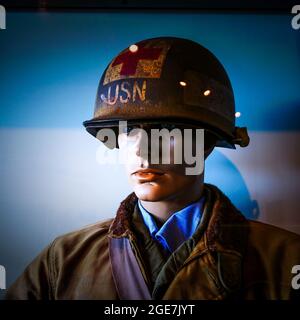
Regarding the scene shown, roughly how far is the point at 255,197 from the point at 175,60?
542mm

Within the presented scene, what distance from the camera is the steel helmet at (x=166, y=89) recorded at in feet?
3.95

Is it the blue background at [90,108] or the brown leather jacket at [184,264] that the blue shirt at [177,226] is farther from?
the blue background at [90,108]

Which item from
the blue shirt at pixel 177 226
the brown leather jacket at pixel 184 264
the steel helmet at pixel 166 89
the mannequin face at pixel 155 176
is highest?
the steel helmet at pixel 166 89

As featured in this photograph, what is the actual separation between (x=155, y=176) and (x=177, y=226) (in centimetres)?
18

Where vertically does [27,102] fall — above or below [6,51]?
below

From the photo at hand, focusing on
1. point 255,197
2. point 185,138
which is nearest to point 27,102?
point 185,138

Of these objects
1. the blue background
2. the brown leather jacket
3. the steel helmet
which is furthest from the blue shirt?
the steel helmet

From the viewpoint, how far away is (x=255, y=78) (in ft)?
4.58

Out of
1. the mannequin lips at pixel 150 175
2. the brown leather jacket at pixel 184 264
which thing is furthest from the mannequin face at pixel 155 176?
the brown leather jacket at pixel 184 264

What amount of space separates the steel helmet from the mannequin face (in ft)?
0.25

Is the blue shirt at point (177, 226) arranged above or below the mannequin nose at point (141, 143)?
below

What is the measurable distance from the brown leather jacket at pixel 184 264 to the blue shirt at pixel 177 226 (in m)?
0.03
